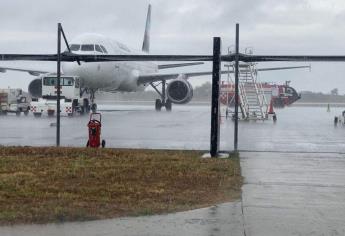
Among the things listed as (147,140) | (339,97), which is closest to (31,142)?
(147,140)

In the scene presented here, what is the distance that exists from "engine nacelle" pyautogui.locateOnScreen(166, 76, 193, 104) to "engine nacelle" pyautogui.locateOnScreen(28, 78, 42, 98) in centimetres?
793

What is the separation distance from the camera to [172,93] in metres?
40.6

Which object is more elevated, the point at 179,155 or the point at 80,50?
the point at 80,50

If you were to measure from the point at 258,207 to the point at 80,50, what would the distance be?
29368 mm

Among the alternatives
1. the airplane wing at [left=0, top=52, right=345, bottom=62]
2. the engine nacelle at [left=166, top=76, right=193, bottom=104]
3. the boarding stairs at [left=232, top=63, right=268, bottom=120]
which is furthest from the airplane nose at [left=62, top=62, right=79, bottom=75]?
the airplane wing at [left=0, top=52, right=345, bottom=62]

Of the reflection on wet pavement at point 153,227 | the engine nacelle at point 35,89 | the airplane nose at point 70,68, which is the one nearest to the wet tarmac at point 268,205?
the reflection on wet pavement at point 153,227

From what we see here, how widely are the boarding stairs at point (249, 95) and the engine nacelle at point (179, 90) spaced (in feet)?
16.1

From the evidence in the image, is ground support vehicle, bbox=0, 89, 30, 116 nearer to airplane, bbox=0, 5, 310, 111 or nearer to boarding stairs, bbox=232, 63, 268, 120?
airplane, bbox=0, 5, 310, 111

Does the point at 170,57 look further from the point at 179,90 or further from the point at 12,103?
the point at 12,103

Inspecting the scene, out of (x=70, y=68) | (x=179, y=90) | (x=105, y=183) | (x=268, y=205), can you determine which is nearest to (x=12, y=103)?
(x=70, y=68)

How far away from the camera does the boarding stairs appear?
1298 inches

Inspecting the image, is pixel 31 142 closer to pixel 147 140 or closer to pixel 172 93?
pixel 147 140

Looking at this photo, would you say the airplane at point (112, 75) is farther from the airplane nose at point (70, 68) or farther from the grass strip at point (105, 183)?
the grass strip at point (105, 183)

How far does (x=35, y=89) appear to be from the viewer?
39.3 metres
